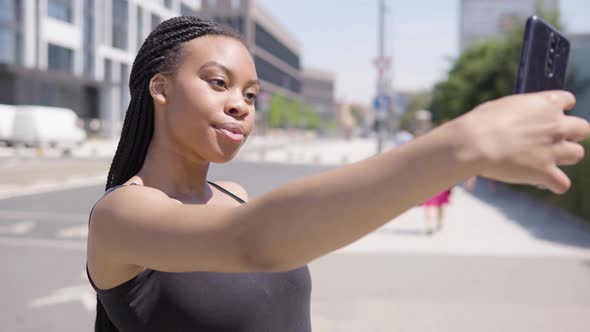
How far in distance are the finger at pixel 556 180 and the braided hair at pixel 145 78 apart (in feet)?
2.72

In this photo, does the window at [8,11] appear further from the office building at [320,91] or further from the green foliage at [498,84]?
the office building at [320,91]

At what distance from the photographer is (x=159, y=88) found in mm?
1382

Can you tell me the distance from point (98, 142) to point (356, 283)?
127 feet

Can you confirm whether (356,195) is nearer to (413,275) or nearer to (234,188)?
(234,188)

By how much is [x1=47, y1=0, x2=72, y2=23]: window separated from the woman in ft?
142

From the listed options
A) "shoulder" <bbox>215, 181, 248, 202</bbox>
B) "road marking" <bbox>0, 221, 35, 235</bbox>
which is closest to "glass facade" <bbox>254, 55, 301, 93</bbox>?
"road marking" <bbox>0, 221, 35, 235</bbox>

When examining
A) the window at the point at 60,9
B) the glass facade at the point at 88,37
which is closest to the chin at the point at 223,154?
the window at the point at 60,9

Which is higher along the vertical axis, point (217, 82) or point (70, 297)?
point (217, 82)

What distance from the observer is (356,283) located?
19.9ft

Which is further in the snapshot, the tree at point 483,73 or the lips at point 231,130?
the tree at point 483,73

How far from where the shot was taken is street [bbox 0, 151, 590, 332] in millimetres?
4922

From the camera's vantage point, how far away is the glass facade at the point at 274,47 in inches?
3659

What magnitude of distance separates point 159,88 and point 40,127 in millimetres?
28199

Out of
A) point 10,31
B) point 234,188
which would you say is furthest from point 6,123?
point 234,188
